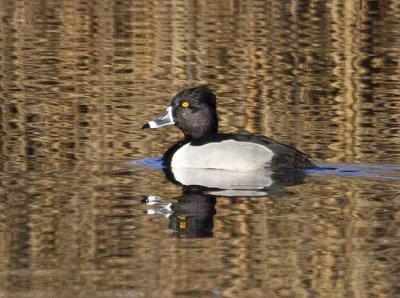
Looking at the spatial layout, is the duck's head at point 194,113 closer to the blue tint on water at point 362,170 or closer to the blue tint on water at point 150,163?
the blue tint on water at point 150,163

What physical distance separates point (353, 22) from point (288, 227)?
47.1ft

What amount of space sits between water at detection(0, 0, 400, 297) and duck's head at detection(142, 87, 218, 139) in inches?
13.2

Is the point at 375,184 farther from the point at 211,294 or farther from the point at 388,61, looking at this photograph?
the point at 388,61

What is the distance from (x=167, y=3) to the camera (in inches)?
989

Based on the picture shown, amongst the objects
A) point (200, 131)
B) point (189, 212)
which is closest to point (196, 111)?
point (200, 131)

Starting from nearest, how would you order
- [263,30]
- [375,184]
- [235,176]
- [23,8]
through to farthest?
[375,184]
[235,176]
[263,30]
[23,8]

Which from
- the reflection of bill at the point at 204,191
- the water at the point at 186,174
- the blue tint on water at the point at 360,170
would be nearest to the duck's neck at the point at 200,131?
the water at the point at 186,174

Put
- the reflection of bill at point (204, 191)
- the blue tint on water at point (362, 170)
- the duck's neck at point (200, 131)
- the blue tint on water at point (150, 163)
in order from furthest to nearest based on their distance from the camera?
1. the duck's neck at point (200, 131)
2. the blue tint on water at point (150, 163)
3. the blue tint on water at point (362, 170)
4. the reflection of bill at point (204, 191)

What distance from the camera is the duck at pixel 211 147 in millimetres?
11422

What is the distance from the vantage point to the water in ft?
26.2

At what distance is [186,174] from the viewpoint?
38.1 feet

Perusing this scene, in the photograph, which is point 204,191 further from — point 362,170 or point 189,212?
point 362,170

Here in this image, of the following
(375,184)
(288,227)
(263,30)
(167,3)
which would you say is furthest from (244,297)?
(167,3)

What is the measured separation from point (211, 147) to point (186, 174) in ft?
1.21
